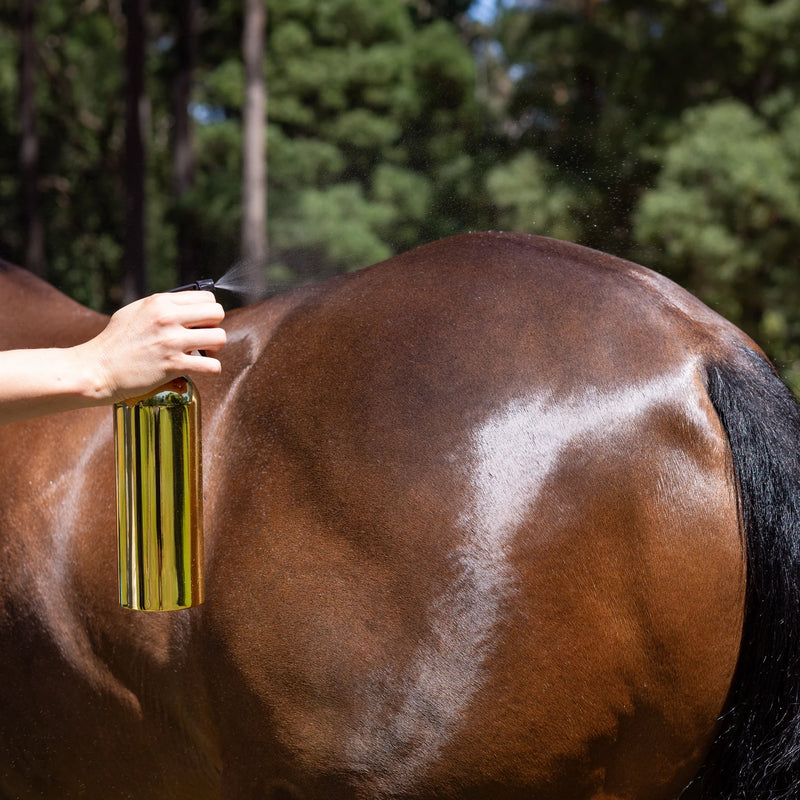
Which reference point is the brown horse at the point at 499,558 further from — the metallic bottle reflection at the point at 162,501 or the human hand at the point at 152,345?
the human hand at the point at 152,345

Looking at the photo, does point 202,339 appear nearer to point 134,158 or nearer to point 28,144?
point 134,158

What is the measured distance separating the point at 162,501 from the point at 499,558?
52 centimetres

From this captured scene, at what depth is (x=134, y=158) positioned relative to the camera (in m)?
→ 11.7

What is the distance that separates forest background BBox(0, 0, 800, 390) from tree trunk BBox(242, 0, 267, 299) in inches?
2.9

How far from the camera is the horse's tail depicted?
1.50 metres

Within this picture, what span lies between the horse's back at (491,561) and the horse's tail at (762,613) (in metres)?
0.03

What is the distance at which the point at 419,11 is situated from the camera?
60.4 feet

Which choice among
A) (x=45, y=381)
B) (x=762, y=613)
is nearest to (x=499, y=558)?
(x=762, y=613)

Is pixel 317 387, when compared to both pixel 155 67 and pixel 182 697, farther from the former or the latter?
pixel 155 67

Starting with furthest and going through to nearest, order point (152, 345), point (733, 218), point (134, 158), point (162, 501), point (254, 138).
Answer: point (254, 138) < point (134, 158) < point (733, 218) < point (162, 501) < point (152, 345)

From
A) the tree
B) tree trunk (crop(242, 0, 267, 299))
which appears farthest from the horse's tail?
the tree

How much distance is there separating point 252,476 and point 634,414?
25.6 inches

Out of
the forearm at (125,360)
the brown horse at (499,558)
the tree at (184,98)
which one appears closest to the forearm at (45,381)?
the forearm at (125,360)

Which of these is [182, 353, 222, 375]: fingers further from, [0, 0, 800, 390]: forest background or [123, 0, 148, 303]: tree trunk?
[123, 0, 148, 303]: tree trunk
